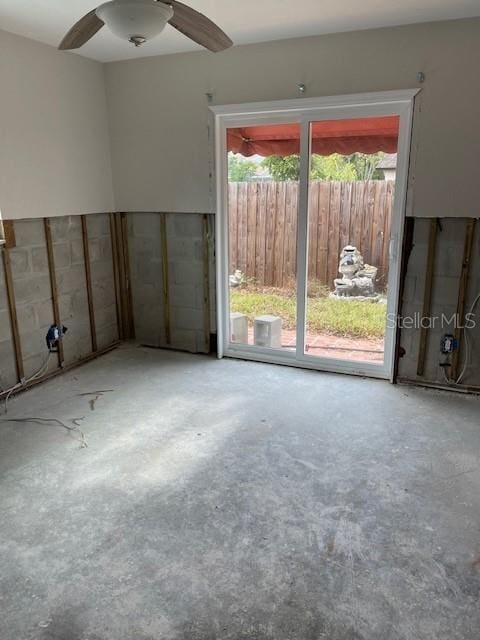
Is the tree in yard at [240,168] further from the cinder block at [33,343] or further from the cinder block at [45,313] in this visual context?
the cinder block at [33,343]

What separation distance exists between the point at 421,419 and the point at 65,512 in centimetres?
242

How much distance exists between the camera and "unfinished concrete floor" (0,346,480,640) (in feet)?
5.97

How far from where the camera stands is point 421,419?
3367mm

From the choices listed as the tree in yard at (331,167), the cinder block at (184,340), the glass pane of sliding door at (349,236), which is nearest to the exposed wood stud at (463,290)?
the glass pane of sliding door at (349,236)

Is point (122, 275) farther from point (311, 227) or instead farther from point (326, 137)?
point (326, 137)

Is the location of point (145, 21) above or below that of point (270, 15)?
below

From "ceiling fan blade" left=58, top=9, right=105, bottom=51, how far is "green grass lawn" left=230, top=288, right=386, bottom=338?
→ 8.42 feet

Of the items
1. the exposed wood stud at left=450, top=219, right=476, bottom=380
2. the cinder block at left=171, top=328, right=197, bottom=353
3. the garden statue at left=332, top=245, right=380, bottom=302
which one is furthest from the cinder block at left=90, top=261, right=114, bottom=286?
the exposed wood stud at left=450, top=219, right=476, bottom=380

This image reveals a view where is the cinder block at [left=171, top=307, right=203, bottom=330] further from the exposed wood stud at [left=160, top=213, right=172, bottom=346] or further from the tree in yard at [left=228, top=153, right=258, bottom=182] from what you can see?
the tree in yard at [left=228, top=153, right=258, bottom=182]

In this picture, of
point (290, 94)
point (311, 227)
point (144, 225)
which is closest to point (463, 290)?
point (311, 227)

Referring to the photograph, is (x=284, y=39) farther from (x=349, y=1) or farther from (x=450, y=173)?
(x=450, y=173)

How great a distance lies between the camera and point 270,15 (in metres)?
3.19

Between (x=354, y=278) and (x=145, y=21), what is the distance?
2.66 metres

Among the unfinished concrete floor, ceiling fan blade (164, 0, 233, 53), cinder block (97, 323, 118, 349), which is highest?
ceiling fan blade (164, 0, 233, 53)
